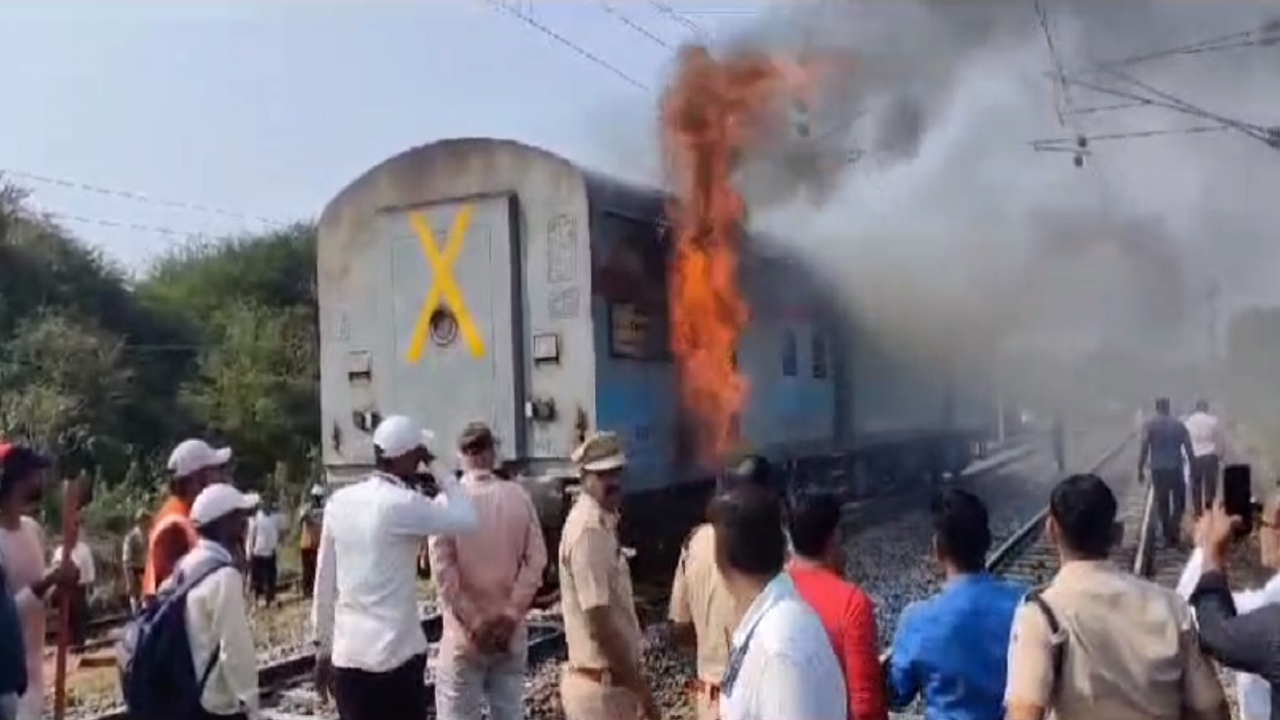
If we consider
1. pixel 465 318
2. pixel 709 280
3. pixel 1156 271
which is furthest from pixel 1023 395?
pixel 465 318

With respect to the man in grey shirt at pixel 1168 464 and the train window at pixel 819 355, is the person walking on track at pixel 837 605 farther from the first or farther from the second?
the train window at pixel 819 355

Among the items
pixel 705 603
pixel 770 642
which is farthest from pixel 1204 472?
pixel 770 642

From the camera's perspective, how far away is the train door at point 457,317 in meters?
12.4

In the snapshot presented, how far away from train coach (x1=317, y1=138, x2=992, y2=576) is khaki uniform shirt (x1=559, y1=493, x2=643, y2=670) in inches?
263

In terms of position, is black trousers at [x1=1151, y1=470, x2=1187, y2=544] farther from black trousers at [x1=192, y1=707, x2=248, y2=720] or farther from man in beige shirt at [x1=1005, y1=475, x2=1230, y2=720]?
man in beige shirt at [x1=1005, y1=475, x2=1230, y2=720]

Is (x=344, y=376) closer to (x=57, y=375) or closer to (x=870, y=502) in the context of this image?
(x=870, y=502)

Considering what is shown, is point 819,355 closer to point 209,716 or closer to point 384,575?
point 384,575

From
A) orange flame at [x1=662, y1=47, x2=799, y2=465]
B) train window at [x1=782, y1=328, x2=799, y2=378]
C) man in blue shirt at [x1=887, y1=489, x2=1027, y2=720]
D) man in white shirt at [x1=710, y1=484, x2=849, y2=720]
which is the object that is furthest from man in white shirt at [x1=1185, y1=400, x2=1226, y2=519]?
man in white shirt at [x1=710, y1=484, x2=849, y2=720]

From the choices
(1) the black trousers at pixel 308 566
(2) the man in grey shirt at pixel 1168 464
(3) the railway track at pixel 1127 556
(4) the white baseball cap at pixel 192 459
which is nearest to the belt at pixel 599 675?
(4) the white baseball cap at pixel 192 459

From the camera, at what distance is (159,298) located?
37.3 meters

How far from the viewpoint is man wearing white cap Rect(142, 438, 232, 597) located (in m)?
5.21

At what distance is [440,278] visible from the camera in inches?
500

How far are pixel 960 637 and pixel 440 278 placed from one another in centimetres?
927

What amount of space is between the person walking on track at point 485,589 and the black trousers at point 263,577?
9.44 meters
